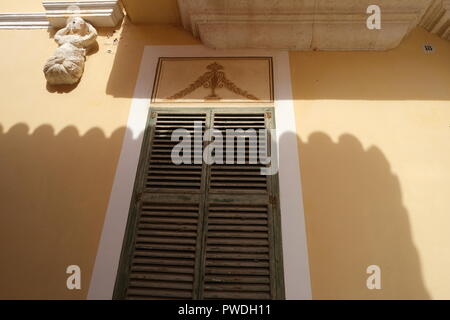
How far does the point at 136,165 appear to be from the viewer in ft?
9.20

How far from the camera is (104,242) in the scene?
8.22ft

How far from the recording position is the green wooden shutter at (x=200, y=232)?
7.70 feet

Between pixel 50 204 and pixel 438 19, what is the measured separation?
12.8 feet

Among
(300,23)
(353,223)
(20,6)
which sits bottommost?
(353,223)

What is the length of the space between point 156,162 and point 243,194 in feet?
2.54

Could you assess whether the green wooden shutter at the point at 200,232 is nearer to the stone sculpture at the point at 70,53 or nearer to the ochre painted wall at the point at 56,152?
the ochre painted wall at the point at 56,152

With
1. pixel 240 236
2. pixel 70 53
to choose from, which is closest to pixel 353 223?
pixel 240 236

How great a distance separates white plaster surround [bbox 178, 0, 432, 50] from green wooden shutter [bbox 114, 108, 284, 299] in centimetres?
97

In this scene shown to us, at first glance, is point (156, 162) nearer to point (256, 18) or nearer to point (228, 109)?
point (228, 109)

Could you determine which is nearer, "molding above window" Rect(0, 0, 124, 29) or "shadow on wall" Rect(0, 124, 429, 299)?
"shadow on wall" Rect(0, 124, 429, 299)

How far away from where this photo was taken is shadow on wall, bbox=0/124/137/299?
2.43 m

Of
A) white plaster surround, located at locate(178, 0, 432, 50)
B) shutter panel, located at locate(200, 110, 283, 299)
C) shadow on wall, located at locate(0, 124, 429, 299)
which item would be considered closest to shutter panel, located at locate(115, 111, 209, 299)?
shutter panel, located at locate(200, 110, 283, 299)

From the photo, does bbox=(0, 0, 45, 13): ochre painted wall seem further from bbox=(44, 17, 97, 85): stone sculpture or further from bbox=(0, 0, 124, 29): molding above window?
bbox=(44, 17, 97, 85): stone sculpture

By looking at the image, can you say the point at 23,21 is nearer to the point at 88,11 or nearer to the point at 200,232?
the point at 88,11
